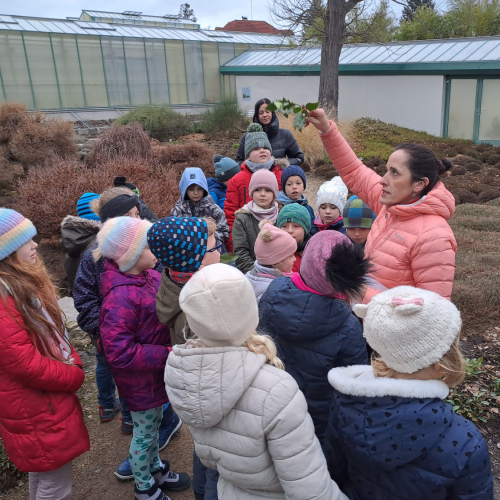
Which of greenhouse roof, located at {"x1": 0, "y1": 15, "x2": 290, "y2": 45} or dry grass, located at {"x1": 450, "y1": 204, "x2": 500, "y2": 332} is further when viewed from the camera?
greenhouse roof, located at {"x1": 0, "y1": 15, "x2": 290, "y2": 45}

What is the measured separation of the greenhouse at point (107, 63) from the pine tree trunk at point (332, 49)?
27.4ft

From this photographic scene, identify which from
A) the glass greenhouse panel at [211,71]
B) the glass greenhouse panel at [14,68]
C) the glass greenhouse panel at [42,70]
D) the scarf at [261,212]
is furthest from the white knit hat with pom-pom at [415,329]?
the glass greenhouse panel at [211,71]

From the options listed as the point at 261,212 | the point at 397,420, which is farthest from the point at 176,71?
the point at 397,420

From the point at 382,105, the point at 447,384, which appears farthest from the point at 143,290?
the point at 382,105

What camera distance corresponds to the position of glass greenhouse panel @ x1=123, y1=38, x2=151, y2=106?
20.8 metres

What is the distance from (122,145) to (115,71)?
37.0 ft

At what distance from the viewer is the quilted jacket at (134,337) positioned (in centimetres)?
234

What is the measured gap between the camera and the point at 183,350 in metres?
1.62

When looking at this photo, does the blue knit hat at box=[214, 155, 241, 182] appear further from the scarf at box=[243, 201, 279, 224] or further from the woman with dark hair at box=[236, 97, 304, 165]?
the scarf at box=[243, 201, 279, 224]

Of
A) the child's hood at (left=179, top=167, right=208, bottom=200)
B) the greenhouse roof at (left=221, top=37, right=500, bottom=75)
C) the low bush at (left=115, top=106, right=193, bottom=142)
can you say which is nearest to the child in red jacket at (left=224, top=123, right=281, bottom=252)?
the child's hood at (left=179, top=167, right=208, bottom=200)

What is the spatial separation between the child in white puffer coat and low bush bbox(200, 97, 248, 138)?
16.3m

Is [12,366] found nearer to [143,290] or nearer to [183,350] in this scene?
[143,290]

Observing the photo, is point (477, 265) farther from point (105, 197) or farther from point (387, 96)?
point (387, 96)

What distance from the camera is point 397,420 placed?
142 cm
